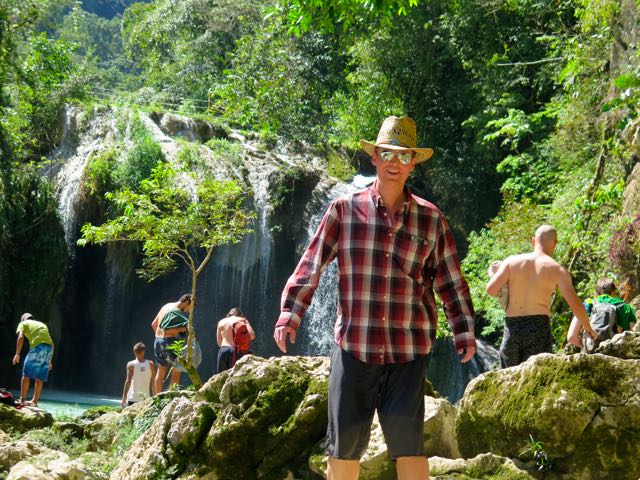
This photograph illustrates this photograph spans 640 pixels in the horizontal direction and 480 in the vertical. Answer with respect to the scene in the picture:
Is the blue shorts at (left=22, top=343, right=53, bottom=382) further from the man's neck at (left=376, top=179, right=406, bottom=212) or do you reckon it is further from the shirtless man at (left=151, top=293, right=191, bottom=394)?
the man's neck at (left=376, top=179, right=406, bottom=212)

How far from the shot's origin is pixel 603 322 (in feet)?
25.6

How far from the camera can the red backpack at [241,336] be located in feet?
36.8

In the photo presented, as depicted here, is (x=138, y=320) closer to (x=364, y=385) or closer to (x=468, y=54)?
(x=468, y=54)

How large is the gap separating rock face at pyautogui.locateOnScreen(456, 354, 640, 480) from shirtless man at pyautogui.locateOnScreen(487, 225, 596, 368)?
1398 millimetres

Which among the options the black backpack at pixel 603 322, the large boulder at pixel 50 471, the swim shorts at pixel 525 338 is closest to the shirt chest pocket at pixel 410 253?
the large boulder at pixel 50 471

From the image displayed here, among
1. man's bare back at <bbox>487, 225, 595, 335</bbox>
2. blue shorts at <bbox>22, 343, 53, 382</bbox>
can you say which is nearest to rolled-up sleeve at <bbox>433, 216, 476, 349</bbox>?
man's bare back at <bbox>487, 225, 595, 335</bbox>

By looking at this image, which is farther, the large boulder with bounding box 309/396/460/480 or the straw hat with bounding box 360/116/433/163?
the large boulder with bounding box 309/396/460/480

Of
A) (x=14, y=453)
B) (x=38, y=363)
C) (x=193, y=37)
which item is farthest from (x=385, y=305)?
(x=193, y=37)

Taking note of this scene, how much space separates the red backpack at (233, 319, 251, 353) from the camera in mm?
11211

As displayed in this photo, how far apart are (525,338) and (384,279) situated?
10.4 feet

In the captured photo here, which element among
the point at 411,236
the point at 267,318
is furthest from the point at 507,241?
the point at 411,236

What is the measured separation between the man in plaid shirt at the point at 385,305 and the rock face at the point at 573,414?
132cm

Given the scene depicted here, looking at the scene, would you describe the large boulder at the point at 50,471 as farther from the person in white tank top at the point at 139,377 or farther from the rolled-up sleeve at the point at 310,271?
the person in white tank top at the point at 139,377

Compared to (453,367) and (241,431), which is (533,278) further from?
Answer: (453,367)
